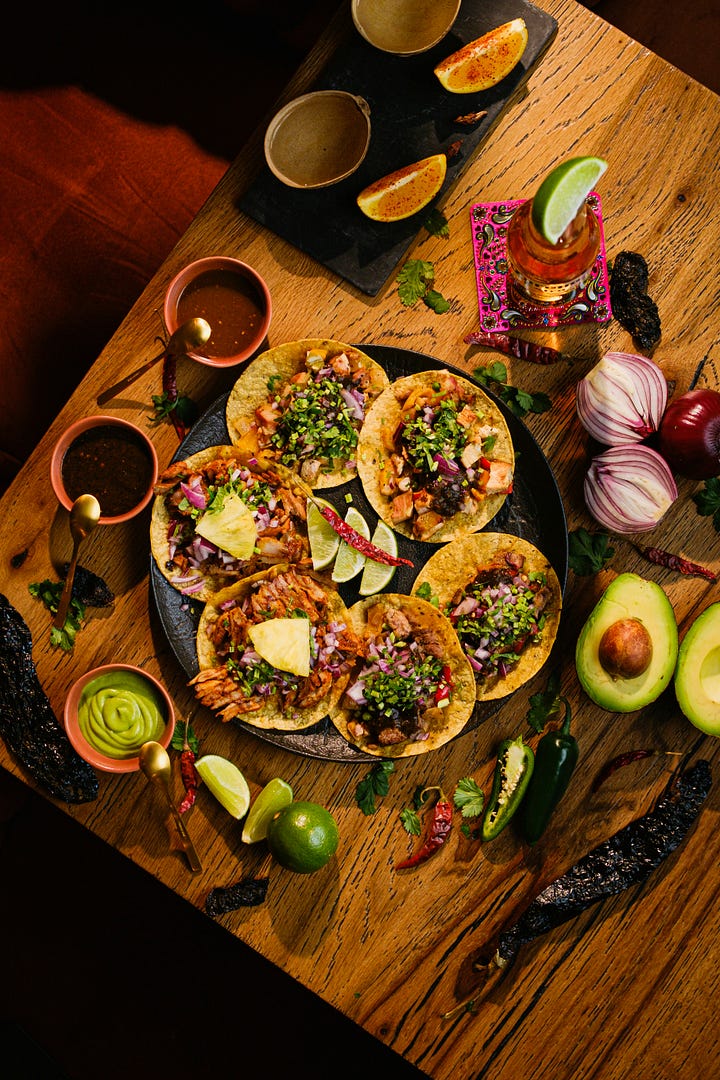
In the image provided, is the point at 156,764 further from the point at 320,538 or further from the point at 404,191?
the point at 404,191

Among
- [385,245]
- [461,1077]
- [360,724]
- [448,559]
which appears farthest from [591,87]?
[461,1077]

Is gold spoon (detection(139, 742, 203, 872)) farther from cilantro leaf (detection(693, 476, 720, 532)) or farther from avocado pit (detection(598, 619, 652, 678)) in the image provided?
cilantro leaf (detection(693, 476, 720, 532))

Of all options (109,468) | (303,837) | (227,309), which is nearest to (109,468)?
(109,468)

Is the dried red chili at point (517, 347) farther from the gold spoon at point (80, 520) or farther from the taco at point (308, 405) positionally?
the gold spoon at point (80, 520)

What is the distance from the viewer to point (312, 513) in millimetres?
2990

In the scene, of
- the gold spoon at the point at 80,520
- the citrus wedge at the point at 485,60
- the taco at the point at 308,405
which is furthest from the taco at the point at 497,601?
the citrus wedge at the point at 485,60

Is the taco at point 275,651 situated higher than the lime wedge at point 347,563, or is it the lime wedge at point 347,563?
the lime wedge at point 347,563

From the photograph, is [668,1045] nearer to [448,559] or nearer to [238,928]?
[238,928]

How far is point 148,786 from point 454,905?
1162mm

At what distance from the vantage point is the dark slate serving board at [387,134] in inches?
121

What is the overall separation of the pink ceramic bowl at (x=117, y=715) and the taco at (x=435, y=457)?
40.4 inches

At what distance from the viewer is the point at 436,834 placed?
3.01 metres

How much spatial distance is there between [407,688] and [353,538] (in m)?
0.54

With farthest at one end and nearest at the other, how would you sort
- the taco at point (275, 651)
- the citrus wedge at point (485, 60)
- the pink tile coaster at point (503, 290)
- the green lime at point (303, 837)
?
1. the pink tile coaster at point (503, 290)
2. the citrus wedge at point (485, 60)
3. the taco at point (275, 651)
4. the green lime at point (303, 837)
